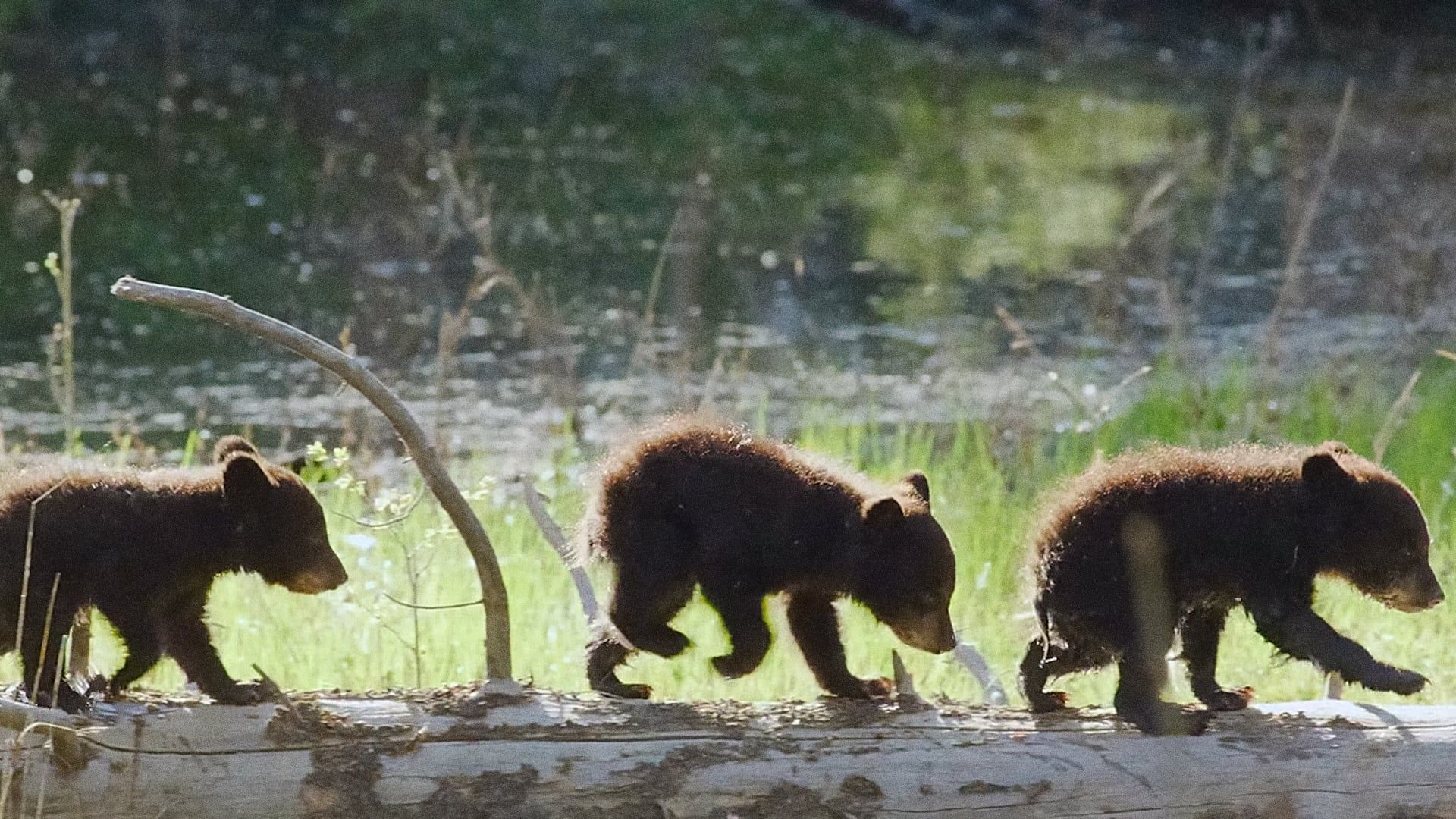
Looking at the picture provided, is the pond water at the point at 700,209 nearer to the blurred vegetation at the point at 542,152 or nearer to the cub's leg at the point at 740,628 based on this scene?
the blurred vegetation at the point at 542,152

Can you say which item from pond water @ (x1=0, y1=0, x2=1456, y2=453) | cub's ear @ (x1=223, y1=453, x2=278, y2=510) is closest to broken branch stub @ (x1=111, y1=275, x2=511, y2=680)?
cub's ear @ (x1=223, y1=453, x2=278, y2=510)

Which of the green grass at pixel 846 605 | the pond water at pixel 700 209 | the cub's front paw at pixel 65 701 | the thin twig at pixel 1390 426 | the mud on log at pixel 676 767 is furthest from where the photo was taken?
the pond water at pixel 700 209

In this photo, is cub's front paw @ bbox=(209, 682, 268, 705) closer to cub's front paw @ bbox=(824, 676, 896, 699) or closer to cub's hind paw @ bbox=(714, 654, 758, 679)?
cub's hind paw @ bbox=(714, 654, 758, 679)

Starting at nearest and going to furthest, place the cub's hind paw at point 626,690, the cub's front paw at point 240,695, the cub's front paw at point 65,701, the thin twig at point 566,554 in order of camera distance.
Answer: the cub's front paw at point 65,701 → the cub's front paw at point 240,695 → the cub's hind paw at point 626,690 → the thin twig at point 566,554

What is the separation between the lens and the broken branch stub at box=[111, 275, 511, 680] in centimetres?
437

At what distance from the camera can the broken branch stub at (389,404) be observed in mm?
4371

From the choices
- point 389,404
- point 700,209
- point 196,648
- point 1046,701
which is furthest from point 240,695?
point 700,209

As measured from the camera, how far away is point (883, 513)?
4633 millimetres

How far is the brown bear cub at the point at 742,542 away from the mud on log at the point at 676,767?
1.25 feet

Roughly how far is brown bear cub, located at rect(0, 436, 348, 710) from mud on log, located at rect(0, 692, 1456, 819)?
0.64 feet

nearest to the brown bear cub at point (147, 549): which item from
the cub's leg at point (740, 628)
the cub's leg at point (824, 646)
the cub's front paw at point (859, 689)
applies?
the cub's leg at point (740, 628)

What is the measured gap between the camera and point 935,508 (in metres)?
7.84

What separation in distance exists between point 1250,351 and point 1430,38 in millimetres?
13935

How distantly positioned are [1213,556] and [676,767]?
4.36ft
